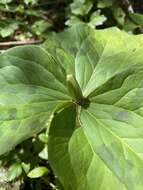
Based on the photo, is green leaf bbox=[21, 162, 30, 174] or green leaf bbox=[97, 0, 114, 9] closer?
green leaf bbox=[21, 162, 30, 174]

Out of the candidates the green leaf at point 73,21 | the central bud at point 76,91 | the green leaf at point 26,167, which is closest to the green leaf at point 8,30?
the green leaf at point 73,21

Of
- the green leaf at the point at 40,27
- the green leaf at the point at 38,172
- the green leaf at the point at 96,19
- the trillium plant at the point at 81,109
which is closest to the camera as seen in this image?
the trillium plant at the point at 81,109

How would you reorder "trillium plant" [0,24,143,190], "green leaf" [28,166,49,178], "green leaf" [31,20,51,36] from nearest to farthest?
"trillium plant" [0,24,143,190] → "green leaf" [28,166,49,178] → "green leaf" [31,20,51,36]

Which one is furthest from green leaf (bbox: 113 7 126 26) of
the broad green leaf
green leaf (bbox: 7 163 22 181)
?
green leaf (bbox: 7 163 22 181)

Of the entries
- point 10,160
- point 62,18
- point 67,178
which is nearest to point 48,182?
point 10,160

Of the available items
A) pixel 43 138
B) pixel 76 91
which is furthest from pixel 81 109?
pixel 43 138

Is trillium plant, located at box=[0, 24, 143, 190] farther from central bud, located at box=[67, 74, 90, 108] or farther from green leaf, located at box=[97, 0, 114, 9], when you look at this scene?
green leaf, located at box=[97, 0, 114, 9]

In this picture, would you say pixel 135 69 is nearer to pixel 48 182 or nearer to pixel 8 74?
pixel 8 74

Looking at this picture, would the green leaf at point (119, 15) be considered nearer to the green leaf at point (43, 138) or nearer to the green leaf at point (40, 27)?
the green leaf at point (40, 27)
